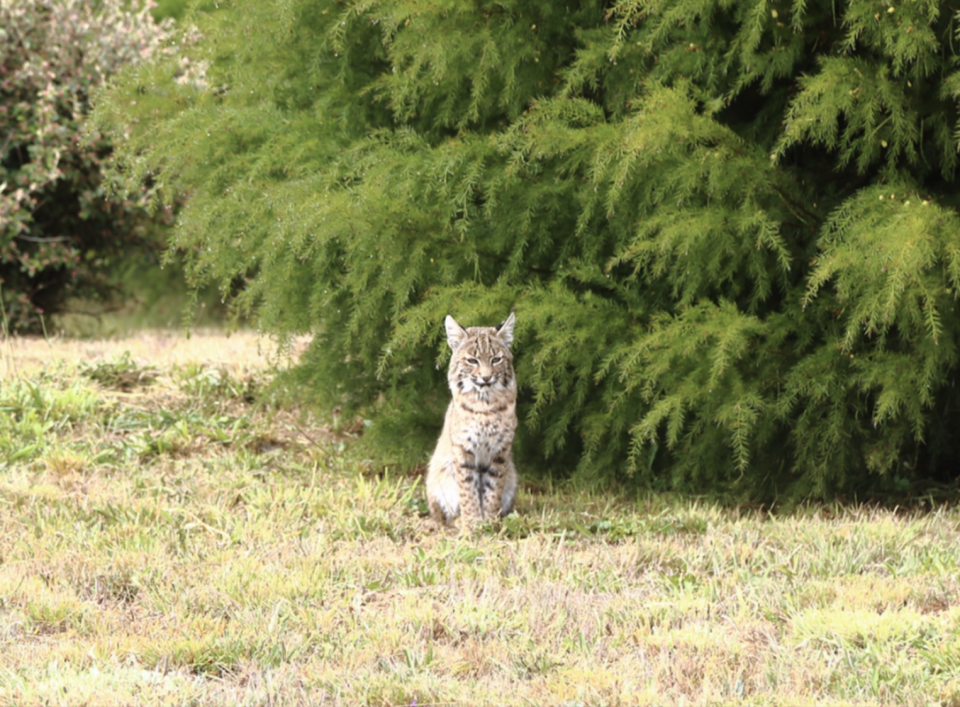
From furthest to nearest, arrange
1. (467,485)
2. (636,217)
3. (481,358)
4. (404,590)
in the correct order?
(636,217), (467,485), (481,358), (404,590)

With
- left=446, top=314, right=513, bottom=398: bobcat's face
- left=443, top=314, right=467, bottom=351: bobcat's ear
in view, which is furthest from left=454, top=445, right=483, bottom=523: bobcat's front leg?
left=443, top=314, right=467, bottom=351: bobcat's ear

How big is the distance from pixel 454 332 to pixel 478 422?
50 cm

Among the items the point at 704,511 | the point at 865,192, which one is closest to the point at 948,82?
the point at 865,192

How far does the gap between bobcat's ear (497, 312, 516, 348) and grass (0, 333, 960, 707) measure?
989mm

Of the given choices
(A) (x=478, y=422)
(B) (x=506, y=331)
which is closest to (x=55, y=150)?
(B) (x=506, y=331)

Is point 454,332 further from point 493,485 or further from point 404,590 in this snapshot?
point 404,590

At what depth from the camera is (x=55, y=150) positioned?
34.5 ft

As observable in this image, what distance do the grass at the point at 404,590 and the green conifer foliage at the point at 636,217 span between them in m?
0.57

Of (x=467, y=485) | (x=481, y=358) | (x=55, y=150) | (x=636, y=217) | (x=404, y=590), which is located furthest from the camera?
(x=55, y=150)

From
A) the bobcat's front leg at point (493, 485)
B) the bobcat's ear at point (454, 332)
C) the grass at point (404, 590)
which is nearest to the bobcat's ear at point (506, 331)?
the bobcat's ear at point (454, 332)

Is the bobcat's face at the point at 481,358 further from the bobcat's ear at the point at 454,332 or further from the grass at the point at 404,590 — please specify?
the grass at the point at 404,590

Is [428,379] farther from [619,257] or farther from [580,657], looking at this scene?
[580,657]

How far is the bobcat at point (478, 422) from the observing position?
19.3 ft

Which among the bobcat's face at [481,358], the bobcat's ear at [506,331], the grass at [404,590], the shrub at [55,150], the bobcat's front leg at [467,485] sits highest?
the shrub at [55,150]
